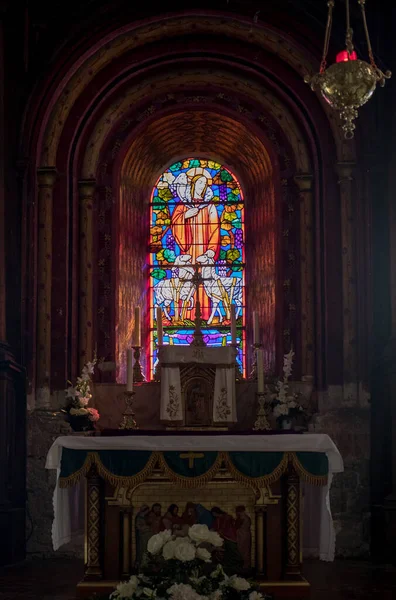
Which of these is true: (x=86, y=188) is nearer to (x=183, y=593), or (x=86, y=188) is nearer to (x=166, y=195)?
(x=166, y=195)

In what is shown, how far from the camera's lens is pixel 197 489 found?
9750mm

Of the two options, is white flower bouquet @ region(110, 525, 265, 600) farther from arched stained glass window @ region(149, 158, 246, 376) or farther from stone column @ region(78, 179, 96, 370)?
arched stained glass window @ region(149, 158, 246, 376)

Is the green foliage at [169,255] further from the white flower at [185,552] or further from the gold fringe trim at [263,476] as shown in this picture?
the white flower at [185,552]

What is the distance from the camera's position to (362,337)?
13.2m

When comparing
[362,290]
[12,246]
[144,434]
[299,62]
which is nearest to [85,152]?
[12,246]

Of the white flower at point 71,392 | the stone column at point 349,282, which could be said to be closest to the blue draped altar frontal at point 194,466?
the white flower at point 71,392

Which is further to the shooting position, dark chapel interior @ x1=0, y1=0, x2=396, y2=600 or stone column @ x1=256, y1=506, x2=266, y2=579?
dark chapel interior @ x1=0, y1=0, x2=396, y2=600

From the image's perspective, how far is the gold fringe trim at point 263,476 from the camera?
31.7 ft

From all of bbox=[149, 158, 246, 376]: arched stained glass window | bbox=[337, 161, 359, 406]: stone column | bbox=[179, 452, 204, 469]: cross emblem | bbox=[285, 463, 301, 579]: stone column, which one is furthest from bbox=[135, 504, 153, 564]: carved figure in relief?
bbox=[149, 158, 246, 376]: arched stained glass window

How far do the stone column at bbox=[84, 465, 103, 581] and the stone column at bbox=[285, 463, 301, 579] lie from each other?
1.72 metres

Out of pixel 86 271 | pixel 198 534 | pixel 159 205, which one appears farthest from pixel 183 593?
pixel 159 205

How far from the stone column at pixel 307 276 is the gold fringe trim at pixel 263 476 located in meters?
3.86

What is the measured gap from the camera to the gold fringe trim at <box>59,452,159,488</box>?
9.70 m

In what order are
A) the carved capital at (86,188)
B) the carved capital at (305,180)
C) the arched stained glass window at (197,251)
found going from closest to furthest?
1. the carved capital at (305,180)
2. the carved capital at (86,188)
3. the arched stained glass window at (197,251)
